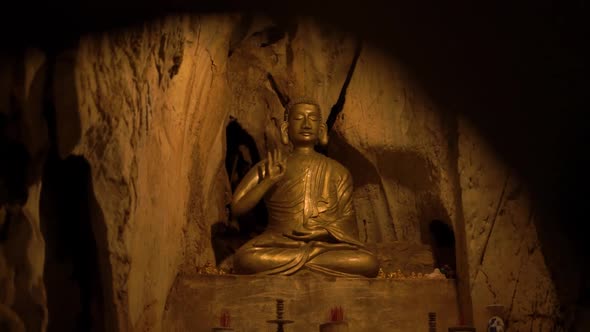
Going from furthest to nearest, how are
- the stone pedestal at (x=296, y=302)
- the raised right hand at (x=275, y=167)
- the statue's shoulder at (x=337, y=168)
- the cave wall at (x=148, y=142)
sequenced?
the statue's shoulder at (x=337, y=168), the raised right hand at (x=275, y=167), the stone pedestal at (x=296, y=302), the cave wall at (x=148, y=142)

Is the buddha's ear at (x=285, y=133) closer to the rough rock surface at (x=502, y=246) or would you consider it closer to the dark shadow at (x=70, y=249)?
the rough rock surface at (x=502, y=246)

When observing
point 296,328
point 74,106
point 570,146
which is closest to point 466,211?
point 570,146

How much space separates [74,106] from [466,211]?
9.37 feet

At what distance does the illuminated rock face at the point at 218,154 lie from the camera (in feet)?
11.4

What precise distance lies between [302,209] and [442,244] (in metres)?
1.21

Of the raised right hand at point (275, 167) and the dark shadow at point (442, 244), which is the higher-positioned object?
the raised right hand at point (275, 167)

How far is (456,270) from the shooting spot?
529cm

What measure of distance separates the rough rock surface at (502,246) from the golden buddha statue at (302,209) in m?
0.74

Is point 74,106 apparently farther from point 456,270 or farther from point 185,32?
point 456,270

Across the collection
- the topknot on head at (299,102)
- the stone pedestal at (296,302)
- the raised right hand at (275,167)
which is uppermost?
the topknot on head at (299,102)

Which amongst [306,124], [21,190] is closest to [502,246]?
[306,124]

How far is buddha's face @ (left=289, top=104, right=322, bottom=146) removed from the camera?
5.93m

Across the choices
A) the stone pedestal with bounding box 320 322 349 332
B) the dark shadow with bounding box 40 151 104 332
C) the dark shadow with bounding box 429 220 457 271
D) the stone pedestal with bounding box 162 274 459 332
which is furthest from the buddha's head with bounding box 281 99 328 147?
the dark shadow with bounding box 40 151 104 332

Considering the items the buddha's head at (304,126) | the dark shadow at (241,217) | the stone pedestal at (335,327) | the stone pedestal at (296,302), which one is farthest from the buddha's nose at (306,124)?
the stone pedestal at (335,327)
